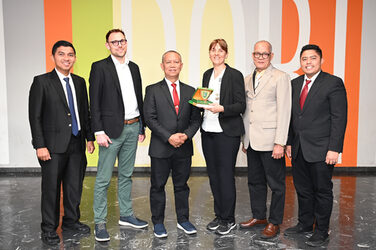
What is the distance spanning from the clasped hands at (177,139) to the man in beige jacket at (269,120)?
0.61 meters

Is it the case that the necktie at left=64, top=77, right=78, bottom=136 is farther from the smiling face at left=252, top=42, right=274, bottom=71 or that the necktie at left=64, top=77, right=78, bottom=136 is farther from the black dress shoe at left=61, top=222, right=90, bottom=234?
the smiling face at left=252, top=42, right=274, bottom=71

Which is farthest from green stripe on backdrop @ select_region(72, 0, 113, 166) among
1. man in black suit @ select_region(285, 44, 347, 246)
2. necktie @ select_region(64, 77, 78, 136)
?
man in black suit @ select_region(285, 44, 347, 246)

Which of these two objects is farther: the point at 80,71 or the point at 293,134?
the point at 80,71

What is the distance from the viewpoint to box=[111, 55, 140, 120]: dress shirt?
313 centimetres

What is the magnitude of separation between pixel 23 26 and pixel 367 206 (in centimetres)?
552

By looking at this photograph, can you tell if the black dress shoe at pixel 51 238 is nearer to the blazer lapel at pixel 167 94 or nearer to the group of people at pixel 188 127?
the group of people at pixel 188 127

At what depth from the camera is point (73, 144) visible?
310 cm

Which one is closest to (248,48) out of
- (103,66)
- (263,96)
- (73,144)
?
(263,96)

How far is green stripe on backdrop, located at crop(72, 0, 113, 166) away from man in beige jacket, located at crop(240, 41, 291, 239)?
10.2 feet

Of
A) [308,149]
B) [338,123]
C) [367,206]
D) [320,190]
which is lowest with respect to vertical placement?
[367,206]

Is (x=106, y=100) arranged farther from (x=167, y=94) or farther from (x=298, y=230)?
(x=298, y=230)

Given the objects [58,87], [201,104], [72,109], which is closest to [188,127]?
[201,104]

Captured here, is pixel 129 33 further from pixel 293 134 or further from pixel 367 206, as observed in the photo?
pixel 367 206

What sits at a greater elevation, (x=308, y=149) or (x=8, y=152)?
(x=308, y=149)
